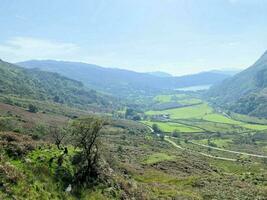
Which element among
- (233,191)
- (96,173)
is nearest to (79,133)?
(96,173)

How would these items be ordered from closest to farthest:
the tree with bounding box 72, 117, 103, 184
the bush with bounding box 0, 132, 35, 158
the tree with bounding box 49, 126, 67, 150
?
the bush with bounding box 0, 132, 35, 158 → the tree with bounding box 72, 117, 103, 184 → the tree with bounding box 49, 126, 67, 150

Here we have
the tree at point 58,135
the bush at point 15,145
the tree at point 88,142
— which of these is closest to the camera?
the bush at point 15,145

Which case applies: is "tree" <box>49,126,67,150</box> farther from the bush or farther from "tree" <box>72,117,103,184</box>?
the bush

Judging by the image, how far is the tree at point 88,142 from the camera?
49119 millimetres

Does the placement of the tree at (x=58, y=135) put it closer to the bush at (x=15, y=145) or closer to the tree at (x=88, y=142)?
the tree at (x=88, y=142)

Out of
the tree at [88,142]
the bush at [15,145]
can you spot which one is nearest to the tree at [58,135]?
the tree at [88,142]

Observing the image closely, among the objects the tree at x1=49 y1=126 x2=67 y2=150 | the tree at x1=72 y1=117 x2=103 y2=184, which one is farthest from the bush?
the tree at x1=49 y1=126 x2=67 y2=150

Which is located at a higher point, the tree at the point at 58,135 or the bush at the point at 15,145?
the bush at the point at 15,145

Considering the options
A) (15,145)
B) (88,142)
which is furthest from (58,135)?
(15,145)

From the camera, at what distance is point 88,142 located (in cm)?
5056

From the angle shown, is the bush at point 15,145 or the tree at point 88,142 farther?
the tree at point 88,142

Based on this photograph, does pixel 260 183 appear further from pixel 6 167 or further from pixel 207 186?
pixel 6 167

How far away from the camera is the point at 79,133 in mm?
50219

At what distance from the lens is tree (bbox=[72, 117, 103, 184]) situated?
4912cm
